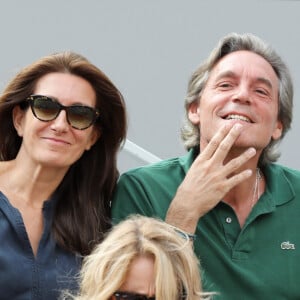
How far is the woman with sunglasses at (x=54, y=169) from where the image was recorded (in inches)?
111

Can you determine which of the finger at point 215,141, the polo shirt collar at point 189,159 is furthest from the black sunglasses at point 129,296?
the polo shirt collar at point 189,159

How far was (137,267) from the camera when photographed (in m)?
2.25

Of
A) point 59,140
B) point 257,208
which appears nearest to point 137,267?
point 59,140

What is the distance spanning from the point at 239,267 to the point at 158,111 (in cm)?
171

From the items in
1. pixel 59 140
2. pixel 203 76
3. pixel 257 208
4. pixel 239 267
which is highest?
pixel 203 76

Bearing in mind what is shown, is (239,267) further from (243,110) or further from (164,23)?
(164,23)

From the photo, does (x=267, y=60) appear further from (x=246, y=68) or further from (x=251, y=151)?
(x=251, y=151)

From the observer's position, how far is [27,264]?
111 inches

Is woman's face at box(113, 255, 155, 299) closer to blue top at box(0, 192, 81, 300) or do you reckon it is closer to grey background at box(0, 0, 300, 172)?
blue top at box(0, 192, 81, 300)

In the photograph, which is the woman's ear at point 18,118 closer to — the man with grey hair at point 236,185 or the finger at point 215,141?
the man with grey hair at point 236,185

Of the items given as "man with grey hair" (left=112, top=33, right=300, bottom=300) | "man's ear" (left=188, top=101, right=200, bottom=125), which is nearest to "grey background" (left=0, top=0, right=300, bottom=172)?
"man's ear" (left=188, top=101, right=200, bottom=125)

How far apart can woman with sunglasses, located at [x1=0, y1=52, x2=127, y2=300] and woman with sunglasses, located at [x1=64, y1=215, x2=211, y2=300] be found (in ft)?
1.61

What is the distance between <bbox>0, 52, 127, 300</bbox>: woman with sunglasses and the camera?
2828 mm

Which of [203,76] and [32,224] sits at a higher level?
[203,76]
